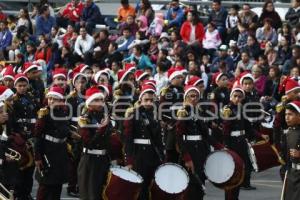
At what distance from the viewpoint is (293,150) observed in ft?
53.2

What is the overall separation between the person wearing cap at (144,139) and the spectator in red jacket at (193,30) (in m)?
11.8

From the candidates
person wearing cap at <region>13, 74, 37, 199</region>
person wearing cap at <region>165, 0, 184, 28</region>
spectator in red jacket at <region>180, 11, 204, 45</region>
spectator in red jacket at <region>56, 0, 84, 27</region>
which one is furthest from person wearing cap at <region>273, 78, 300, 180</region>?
spectator in red jacket at <region>56, 0, 84, 27</region>

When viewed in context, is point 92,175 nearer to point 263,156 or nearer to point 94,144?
point 94,144

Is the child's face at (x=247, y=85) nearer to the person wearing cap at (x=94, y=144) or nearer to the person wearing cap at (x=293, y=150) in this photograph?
the person wearing cap at (x=94, y=144)

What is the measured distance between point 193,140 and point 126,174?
1.46 m

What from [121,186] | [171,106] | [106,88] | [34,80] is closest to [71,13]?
[34,80]

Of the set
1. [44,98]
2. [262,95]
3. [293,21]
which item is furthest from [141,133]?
[293,21]

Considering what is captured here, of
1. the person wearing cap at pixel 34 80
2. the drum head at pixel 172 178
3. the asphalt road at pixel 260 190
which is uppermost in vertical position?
the person wearing cap at pixel 34 80

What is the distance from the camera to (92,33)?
32.6 metres

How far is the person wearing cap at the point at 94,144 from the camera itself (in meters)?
17.4

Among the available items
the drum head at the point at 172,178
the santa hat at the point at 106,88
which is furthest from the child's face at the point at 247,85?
the drum head at the point at 172,178

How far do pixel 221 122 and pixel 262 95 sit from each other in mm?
6649

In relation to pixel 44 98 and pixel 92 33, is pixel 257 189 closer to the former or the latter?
pixel 44 98

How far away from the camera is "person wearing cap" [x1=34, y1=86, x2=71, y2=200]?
1803 cm
